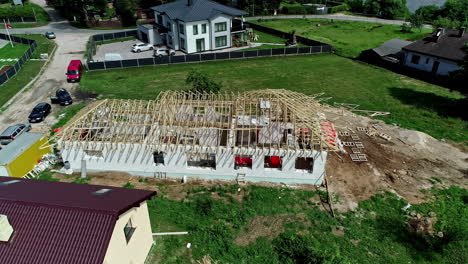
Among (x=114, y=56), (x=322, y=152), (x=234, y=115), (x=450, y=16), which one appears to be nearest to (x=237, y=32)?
(x=114, y=56)

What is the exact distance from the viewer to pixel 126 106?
100 feet

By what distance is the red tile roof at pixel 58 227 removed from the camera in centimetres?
1366

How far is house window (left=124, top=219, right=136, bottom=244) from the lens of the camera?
1730 cm

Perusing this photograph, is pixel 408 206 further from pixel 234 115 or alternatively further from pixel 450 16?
pixel 450 16

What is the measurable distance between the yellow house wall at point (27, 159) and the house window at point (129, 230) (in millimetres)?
16179

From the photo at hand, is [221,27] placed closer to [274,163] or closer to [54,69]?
[54,69]

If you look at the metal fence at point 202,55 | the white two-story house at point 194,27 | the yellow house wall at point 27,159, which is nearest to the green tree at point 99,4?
the metal fence at point 202,55

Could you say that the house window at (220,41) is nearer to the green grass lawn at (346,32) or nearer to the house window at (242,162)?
the green grass lawn at (346,32)

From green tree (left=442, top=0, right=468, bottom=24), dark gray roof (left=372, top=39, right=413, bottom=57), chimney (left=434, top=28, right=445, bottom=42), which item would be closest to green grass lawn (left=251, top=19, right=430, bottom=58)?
dark gray roof (left=372, top=39, right=413, bottom=57)

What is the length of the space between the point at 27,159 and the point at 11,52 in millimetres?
47259

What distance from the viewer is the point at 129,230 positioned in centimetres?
1772

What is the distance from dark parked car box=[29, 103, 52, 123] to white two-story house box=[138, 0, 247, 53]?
29.4 meters

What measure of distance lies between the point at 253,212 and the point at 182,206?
18.4 feet

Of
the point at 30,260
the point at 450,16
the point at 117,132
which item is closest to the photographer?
the point at 30,260
